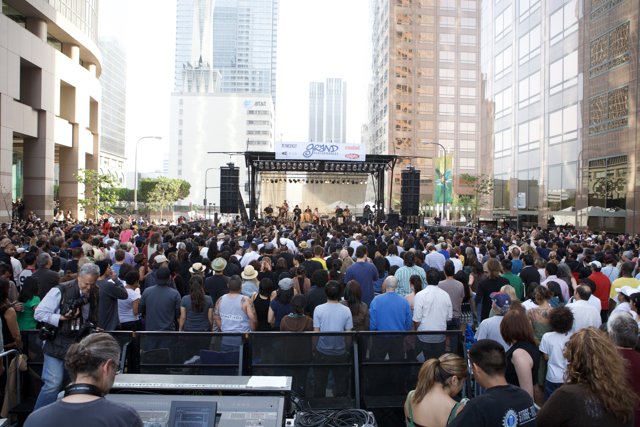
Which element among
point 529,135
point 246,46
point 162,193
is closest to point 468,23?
point 162,193

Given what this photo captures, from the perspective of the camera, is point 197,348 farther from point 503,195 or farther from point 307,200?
point 503,195

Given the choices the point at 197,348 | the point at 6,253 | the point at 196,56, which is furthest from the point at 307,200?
the point at 196,56

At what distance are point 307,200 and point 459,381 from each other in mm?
37919

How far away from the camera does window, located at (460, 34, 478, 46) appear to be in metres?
94.8

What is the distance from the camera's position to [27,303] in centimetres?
689

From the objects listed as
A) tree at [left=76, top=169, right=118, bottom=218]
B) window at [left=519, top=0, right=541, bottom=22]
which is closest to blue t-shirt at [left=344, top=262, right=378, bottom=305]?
tree at [left=76, top=169, right=118, bottom=218]

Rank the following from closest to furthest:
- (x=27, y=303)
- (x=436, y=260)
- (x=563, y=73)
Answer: (x=27, y=303)
(x=436, y=260)
(x=563, y=73)

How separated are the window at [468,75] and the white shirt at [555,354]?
313ft

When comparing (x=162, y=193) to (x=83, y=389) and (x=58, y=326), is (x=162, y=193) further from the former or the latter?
(x=83, y=389)

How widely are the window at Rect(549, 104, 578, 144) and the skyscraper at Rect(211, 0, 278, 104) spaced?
165 metres

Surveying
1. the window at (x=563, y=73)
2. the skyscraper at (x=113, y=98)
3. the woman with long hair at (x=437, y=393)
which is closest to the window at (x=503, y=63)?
the window at (x=563, y=73)

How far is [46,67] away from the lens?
33781mm

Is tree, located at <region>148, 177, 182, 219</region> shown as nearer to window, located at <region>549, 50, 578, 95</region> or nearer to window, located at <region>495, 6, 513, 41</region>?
window, located at <region>495, 6, 513, 41</region>

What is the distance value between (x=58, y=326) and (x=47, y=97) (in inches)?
1296
